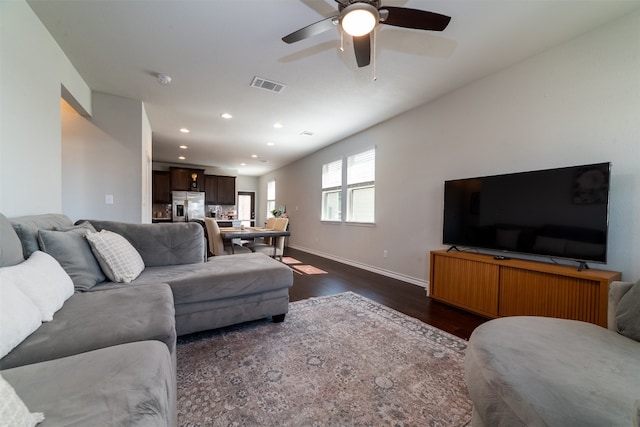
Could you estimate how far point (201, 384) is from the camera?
150 centimetres

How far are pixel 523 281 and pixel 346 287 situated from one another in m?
1.96

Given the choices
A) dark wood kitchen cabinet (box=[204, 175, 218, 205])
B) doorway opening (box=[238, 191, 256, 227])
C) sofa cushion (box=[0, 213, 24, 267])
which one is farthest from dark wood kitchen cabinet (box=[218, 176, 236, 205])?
sofa cushion (box=[0, 213, 24, 267])

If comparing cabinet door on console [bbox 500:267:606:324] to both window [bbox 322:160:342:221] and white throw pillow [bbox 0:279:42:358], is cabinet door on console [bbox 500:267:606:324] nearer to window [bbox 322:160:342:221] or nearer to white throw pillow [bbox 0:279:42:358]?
white throw pillow [bbox 0:279:42:358]

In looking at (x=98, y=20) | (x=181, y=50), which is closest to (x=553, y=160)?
(x=181, y=50)

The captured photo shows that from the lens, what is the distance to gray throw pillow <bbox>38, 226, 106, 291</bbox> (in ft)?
5.10

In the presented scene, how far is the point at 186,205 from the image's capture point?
7.63 meters

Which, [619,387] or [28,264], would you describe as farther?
[28,264]

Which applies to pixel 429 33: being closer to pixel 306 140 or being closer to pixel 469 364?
pixel 469 364

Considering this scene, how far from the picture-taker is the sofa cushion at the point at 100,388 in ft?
2.17

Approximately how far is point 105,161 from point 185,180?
4.73 meters

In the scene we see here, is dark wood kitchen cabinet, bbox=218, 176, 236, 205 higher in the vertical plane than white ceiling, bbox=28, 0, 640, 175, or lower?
lower

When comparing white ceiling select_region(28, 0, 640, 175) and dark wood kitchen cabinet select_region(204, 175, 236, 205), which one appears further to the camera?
dark wood kitchen cabinet select_region(204, 175, 236, 205)

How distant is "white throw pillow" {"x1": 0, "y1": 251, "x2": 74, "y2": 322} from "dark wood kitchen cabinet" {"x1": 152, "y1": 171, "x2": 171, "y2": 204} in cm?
690

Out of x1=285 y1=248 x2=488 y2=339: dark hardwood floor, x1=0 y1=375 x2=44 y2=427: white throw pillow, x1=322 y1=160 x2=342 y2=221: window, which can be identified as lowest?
x1=285 y1=248 x2=488 y2=339: dark hardwood floor
